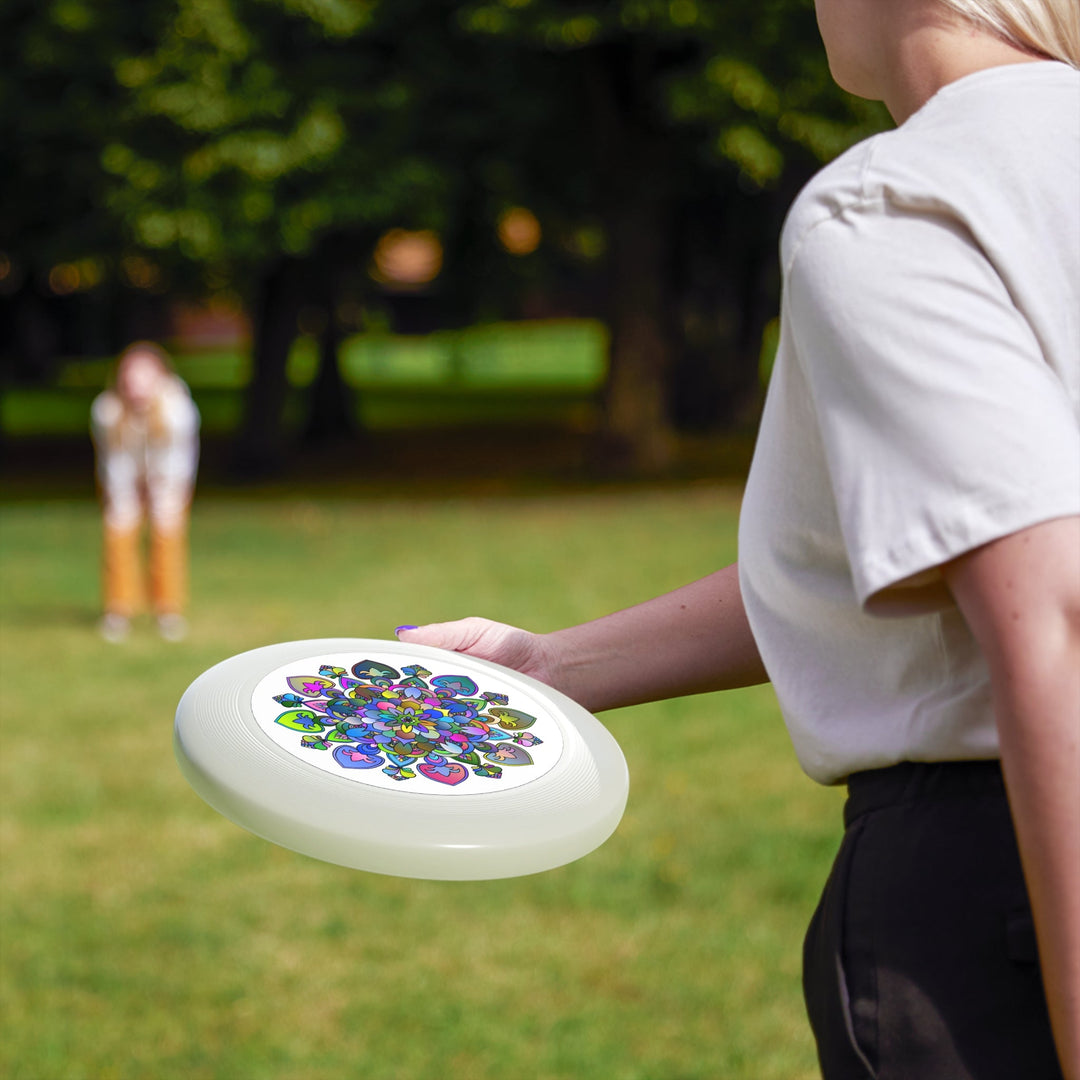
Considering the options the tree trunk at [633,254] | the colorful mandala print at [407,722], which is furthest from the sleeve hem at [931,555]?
the tree trunk at [633,254]

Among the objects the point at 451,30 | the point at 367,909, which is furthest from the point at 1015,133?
the point at 451,30

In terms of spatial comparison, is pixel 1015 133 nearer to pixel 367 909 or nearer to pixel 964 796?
pixel 964 796

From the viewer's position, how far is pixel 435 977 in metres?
4.31

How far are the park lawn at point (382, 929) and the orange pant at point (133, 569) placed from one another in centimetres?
115

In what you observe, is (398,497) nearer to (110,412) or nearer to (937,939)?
(110,412)

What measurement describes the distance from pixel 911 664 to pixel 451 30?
16277 millimetres

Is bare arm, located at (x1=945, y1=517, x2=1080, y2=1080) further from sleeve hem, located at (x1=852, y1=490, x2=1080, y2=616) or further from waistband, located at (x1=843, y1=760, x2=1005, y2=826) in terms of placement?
waistband, located at (x1=843, y1=760, x2=1005, y2=826)

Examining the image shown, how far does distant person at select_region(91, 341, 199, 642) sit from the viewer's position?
907cm

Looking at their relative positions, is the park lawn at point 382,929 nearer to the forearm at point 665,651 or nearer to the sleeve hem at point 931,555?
the forearm at point 665,651

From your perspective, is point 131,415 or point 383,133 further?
point 383,133

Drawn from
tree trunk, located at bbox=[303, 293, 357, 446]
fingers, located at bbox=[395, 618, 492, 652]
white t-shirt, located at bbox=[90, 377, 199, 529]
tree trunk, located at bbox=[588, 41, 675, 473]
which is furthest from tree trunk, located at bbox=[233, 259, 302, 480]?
fingers, located at bbox=[395, 618, 492, 652]

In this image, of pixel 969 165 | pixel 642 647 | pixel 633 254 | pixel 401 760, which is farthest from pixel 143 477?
pixel 633 254

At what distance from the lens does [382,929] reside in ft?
15.3

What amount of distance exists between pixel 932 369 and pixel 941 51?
1.09ft
